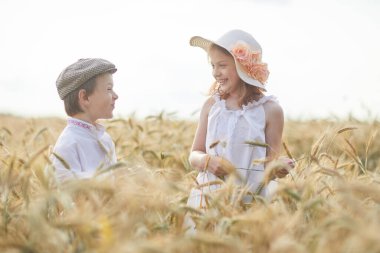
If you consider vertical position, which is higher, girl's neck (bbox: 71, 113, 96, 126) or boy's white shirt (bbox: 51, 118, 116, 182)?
girl's neck (bbox: 71, 113, 96, 126)

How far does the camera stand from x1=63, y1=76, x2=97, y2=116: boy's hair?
2920 millimetres

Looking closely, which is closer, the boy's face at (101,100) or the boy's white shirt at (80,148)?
the boy's white shirt at (80,148)

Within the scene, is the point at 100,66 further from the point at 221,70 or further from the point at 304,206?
the point at 304,206

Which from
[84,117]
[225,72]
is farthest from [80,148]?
[225,72]

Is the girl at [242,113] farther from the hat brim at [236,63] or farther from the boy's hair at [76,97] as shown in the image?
the boy's hair at [76,97]

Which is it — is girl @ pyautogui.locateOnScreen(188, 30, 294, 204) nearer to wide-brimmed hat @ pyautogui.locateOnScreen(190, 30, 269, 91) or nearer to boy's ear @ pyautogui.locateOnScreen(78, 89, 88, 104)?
wide-brimmed hat @ pyautogui.locateOnScreen(190, 30, 269, 91)

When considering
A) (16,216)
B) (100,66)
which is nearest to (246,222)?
(16,216)

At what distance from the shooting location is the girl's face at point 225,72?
2.83m

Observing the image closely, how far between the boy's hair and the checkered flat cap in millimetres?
21

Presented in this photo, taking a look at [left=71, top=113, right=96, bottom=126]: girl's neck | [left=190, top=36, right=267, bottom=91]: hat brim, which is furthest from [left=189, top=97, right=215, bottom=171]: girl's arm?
[left=71, top=113, right=96, bottom=126]: girl's neck

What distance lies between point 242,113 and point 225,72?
0.77 feet

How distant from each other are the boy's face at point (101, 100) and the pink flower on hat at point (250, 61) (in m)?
0.72

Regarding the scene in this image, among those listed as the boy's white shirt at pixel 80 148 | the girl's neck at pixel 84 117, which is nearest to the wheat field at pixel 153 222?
the boy's white shirt at pixel 80 148

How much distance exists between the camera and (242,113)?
2844mm
